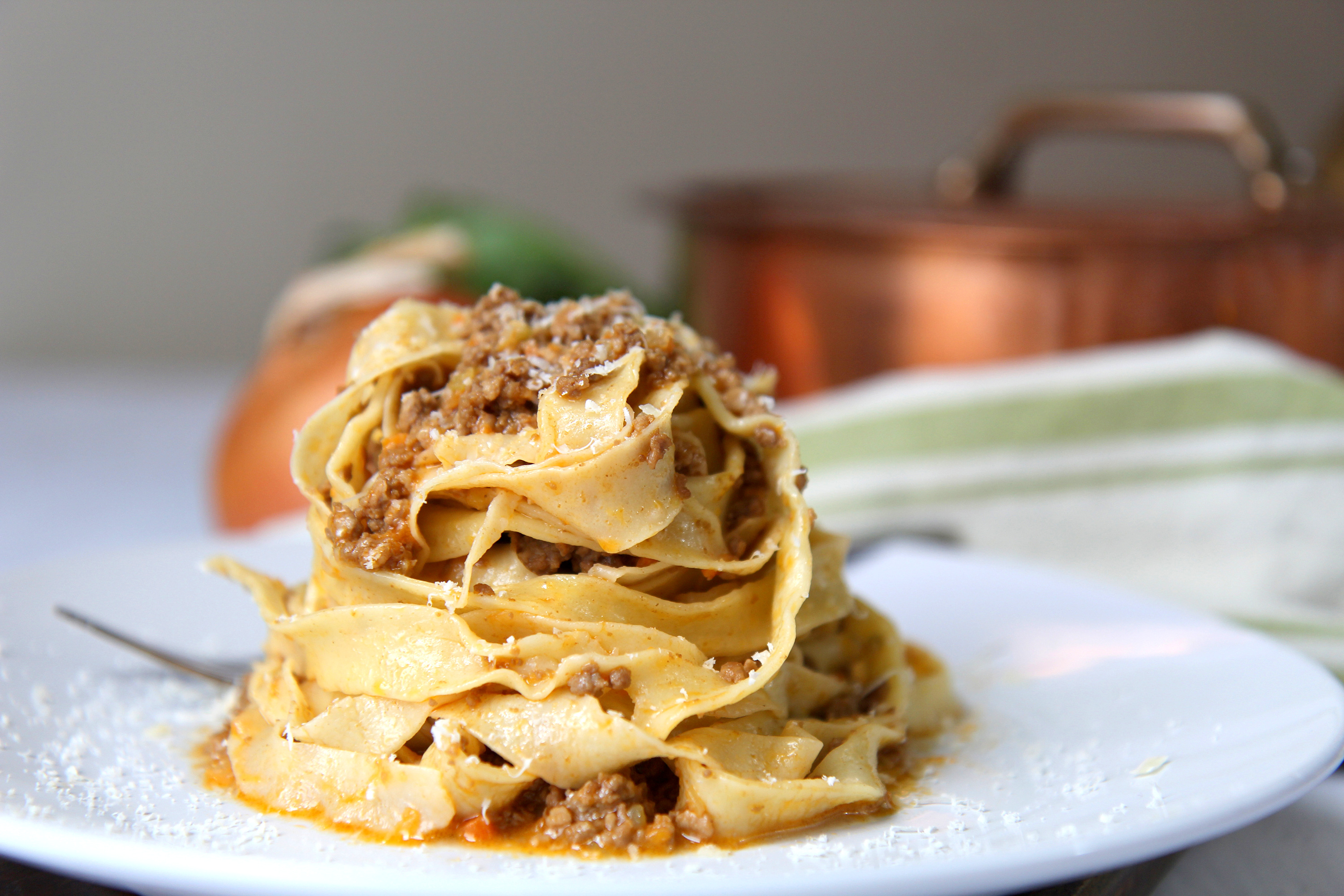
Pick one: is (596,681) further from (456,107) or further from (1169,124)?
(456,107)

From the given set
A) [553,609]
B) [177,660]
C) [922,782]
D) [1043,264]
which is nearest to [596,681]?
[553,609]

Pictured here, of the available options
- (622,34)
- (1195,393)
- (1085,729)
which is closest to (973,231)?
(1195,393)

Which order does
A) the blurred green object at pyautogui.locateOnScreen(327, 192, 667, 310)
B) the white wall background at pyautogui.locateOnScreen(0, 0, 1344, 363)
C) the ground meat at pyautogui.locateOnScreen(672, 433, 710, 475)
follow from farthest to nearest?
the white wall background at pyautogui.locateOnScreen(0, 0, 1344, 363) → the blurred green object at pyautogui.locateOnScreen(327, 192, 667, 310) → the ground meat at pyautogui.locateOnScreen(672, 433, 710, 475)

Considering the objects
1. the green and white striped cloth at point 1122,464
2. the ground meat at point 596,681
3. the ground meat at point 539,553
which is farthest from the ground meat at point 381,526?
the green and white striped cloth at point 1122,464

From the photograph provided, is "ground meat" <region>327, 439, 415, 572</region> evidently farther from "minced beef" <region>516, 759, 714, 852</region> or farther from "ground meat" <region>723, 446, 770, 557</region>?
"ground meat" <region>723, 446, 770, 557</region>

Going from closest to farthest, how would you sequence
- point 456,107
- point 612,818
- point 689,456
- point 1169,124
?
point 612,818 → point 689,456 → point 1169,124 → point 456,107

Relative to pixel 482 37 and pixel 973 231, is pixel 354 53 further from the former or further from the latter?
pixel 973 231

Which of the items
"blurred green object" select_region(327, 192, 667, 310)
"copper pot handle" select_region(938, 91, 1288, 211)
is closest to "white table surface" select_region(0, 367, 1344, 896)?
"blurred green object" select_region(327, 192, 667, 310)

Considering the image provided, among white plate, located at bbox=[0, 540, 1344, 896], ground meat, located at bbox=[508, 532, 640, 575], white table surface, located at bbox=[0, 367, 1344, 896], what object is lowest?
white table surface, located at bbox=[0, 367, 1344, 896]
